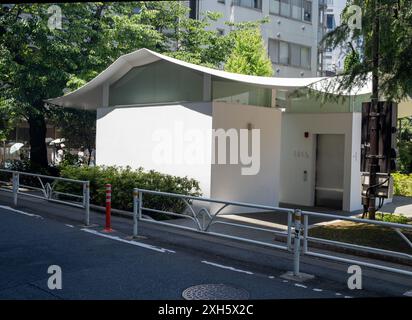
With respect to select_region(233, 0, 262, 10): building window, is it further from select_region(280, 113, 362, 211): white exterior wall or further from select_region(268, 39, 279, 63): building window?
select_region(280, 113, 362, 211): white exterior wall

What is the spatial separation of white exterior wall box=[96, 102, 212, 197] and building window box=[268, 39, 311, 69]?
22.1 meters

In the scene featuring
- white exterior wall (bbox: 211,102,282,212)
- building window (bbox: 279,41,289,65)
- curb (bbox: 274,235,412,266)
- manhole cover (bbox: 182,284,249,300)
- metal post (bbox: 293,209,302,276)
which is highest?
building window (bbox: 279,41,289,65)

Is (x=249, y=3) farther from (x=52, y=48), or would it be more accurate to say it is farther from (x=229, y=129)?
(x=229, y=129)

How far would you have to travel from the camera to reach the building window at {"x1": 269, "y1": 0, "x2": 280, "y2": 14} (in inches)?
1389

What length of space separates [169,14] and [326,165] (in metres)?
11.8

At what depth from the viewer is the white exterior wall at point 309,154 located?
49.0 ft

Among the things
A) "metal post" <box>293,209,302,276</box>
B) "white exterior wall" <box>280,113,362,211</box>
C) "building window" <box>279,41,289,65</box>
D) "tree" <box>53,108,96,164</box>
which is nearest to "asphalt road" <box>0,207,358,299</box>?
"metal post" <box>293,209,302,276</box>

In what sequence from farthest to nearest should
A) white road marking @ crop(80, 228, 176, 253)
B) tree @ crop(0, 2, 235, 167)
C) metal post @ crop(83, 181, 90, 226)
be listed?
tree @ crop(0, 2, 235, 167)
metal post @ crop(83, 181, 90, 226)
white road marking @ crop(80, 228, 176, 253)

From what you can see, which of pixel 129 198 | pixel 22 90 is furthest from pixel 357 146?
pixel 22 90

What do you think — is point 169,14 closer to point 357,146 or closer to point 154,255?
point 357,146

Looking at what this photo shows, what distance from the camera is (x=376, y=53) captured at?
11.0m

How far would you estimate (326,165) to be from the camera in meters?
15.8

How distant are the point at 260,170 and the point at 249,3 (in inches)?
906

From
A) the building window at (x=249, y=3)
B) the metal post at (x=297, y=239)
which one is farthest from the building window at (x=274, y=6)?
the metal post at (x=297, y=239)
